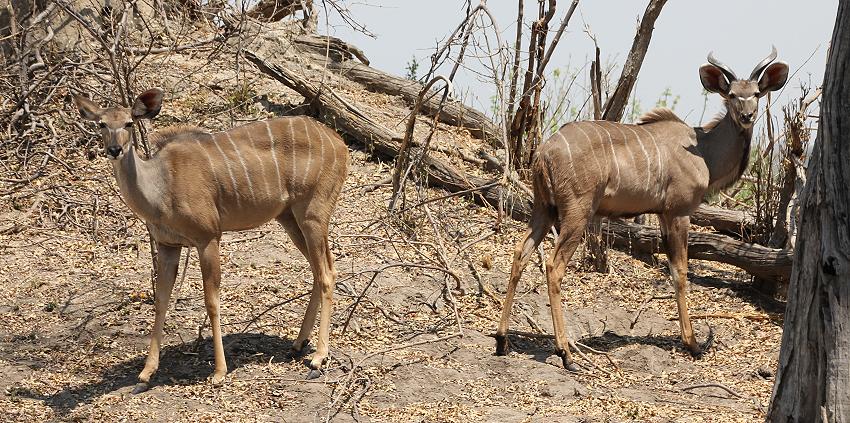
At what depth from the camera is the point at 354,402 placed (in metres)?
5.73

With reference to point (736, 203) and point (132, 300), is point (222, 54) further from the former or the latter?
point (736, 203)

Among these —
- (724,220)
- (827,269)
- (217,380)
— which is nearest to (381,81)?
(724,220)

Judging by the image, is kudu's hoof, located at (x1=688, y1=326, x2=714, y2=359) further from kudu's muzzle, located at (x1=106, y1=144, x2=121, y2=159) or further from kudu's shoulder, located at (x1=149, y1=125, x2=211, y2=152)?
kudu's muzzle, located at (x1=106, y1=144, x2=121, y2=159)

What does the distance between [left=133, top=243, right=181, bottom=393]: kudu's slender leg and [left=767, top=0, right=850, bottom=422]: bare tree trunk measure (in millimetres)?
3546

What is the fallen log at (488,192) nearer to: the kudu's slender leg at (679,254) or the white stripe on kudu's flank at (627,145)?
the kudu's slender leg at (679,254)

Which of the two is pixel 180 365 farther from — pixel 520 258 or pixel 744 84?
pixel 744 84

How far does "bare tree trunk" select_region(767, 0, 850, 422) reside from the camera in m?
3.97

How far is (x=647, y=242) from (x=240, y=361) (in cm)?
373

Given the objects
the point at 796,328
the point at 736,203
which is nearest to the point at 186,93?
the point at 736,203

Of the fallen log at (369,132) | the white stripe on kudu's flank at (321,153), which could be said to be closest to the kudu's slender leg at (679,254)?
the fallen log at (369,132)

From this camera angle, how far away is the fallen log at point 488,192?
792cm

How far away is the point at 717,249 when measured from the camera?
8125mm

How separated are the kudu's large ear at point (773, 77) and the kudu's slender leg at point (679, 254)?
1.10 m

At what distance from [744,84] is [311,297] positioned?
3302 mm
